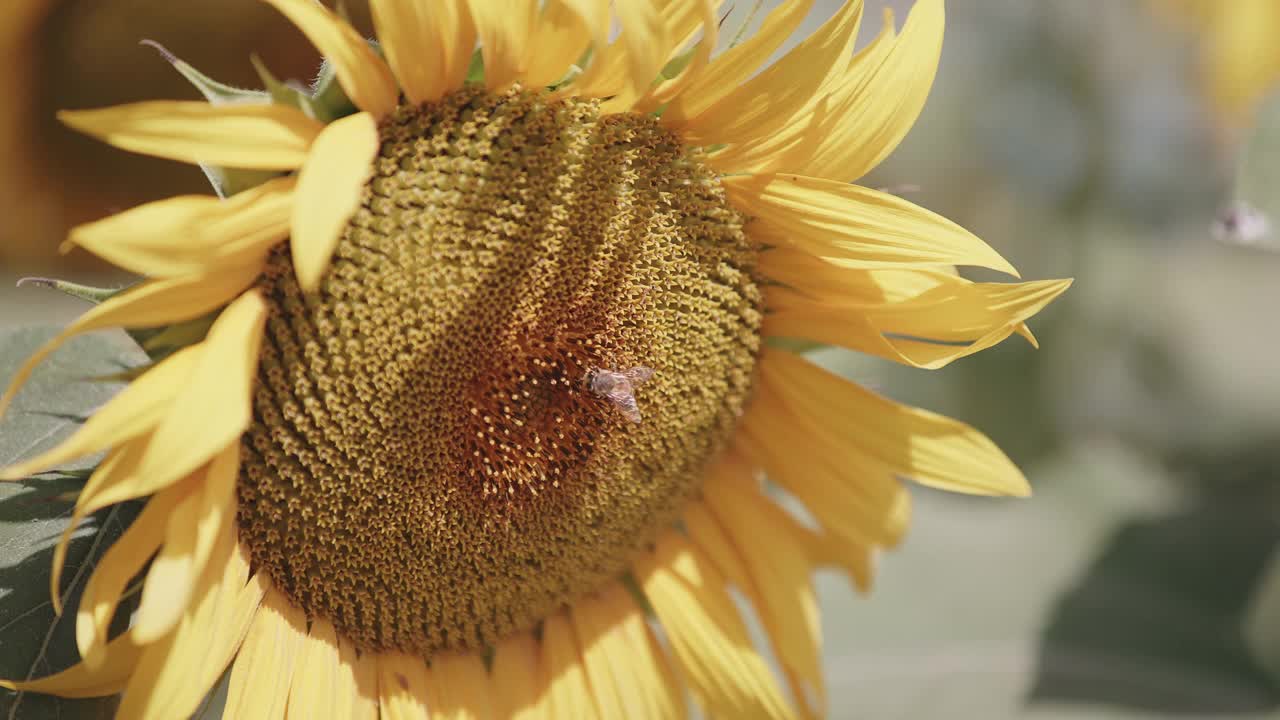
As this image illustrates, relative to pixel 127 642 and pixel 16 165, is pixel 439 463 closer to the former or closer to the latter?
pixel 127 642

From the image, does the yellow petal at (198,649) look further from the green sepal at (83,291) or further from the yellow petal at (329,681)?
the green sepal at (83,291)

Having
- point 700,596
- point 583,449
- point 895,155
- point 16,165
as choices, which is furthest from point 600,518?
point 895,155

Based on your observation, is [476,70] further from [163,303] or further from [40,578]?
[40,578]

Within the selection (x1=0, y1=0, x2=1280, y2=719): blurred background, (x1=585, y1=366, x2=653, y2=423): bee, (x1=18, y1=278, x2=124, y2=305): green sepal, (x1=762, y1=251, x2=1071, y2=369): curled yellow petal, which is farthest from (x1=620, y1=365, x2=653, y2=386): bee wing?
(x1=0, y1=0, x2=1280, y2=719): blurred background

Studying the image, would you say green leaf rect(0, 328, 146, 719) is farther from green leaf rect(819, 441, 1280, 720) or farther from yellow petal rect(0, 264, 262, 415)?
green leaf rect(819, 441, 1280, 720)

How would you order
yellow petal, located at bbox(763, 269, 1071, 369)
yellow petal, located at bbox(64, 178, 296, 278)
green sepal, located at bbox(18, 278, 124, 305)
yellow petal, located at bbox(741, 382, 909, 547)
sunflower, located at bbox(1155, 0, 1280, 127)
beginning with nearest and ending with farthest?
yellow petal, located at bbox(64, 178, 296, 278), green sepal, located at bbox(18, 278, 124, 305), yellow petal, located at bbox(763, 269, 1071, 369), yellow petal, located at bbox(741, 382, 909, 547), sunflower, located at bbox(1155, 0, 1280, 127)
